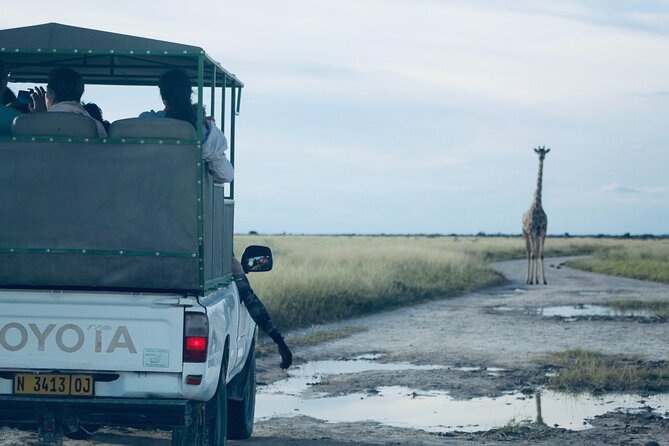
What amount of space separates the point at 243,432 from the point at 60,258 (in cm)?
262

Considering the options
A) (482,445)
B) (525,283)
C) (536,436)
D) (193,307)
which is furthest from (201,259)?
(525,283)

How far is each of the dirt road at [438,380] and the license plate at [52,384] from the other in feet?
→ 7.86

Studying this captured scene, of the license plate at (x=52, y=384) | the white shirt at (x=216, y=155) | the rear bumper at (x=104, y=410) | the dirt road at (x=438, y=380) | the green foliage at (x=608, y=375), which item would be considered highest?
the white shirt at (x=216, y=155)

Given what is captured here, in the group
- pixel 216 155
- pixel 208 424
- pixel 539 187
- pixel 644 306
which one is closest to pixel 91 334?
pixel 208 424

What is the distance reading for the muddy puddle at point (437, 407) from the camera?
361 inches

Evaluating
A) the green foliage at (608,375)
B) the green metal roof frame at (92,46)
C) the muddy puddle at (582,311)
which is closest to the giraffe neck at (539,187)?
the muddy puddle at (582,311)

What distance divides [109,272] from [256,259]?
7.37 ft

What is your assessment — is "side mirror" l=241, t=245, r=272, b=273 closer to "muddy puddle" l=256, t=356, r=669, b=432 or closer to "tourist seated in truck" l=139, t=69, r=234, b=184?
"tourist seated in truck" l=139, t=69, r=234, b=184

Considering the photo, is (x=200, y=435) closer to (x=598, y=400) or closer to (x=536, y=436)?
(x=536, y=436)

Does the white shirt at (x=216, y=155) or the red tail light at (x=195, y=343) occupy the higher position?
the white shirt at (x=216, y=155)

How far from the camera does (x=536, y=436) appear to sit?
8523 millimetres

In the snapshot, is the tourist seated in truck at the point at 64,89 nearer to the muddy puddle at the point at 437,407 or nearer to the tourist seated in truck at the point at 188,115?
the tourist seated in truck at the point at 188,115

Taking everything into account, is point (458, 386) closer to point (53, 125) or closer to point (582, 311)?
point (53, 125)

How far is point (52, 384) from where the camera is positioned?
576cm
